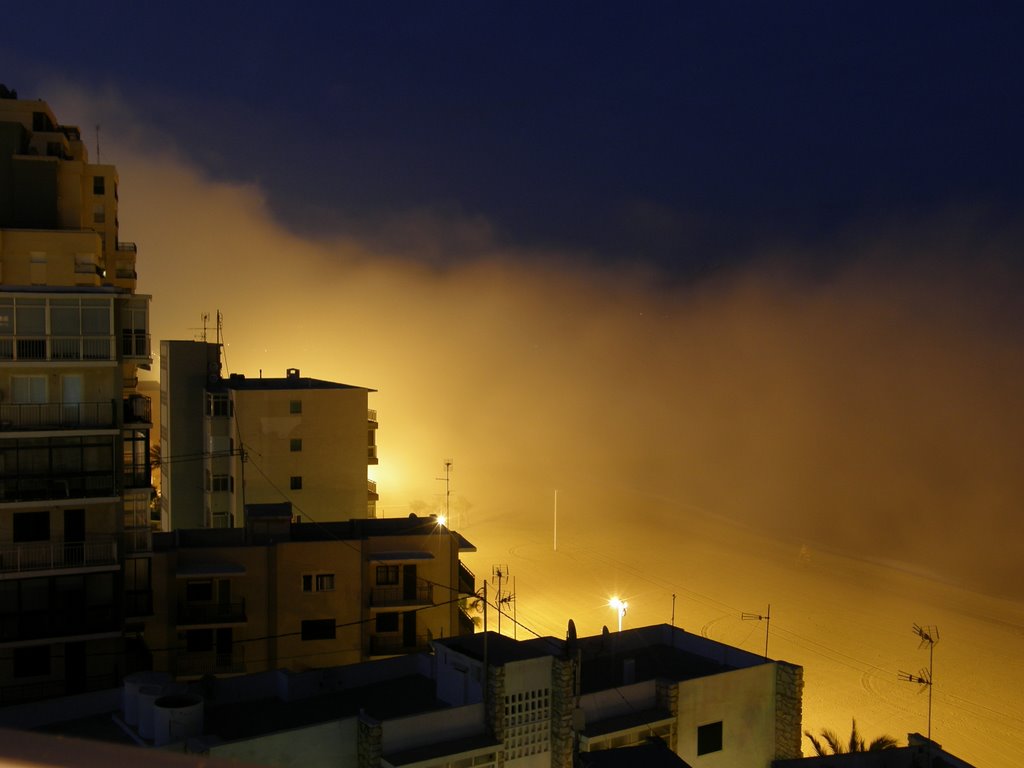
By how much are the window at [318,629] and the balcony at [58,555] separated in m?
2.06

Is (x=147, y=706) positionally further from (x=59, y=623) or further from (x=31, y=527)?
(x=31, y=527)

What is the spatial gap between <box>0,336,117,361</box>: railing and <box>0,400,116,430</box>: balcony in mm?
393

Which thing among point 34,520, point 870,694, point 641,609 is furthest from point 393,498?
point 34,520

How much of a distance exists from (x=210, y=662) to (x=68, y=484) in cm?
223

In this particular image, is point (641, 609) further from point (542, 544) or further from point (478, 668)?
point (478, 668)

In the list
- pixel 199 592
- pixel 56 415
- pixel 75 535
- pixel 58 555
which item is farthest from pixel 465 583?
pixel 56 415

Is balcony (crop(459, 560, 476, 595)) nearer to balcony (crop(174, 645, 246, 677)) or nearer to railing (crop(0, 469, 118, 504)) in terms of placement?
balcony (crop(174, 645, 246, 677))

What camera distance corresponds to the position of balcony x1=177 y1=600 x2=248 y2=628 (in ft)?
28.3

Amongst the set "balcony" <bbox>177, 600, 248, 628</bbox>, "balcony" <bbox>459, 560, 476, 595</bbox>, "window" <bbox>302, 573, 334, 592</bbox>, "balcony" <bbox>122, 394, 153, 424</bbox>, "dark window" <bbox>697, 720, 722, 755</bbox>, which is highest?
"balcony" <bbox>122, 394, 153, 424</bbox>

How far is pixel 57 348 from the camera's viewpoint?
310 inches

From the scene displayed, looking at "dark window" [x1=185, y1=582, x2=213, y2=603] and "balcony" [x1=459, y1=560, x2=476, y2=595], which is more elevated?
"dark window" [x1=185, y1=582, x2=213, y2=603]

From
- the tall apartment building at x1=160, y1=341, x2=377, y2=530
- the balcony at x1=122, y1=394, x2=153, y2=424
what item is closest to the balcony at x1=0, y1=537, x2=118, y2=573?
the balcony at x1=122, y1=394, x2=153, y2=424

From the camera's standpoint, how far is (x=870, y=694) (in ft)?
38.3

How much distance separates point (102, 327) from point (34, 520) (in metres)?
1.70
